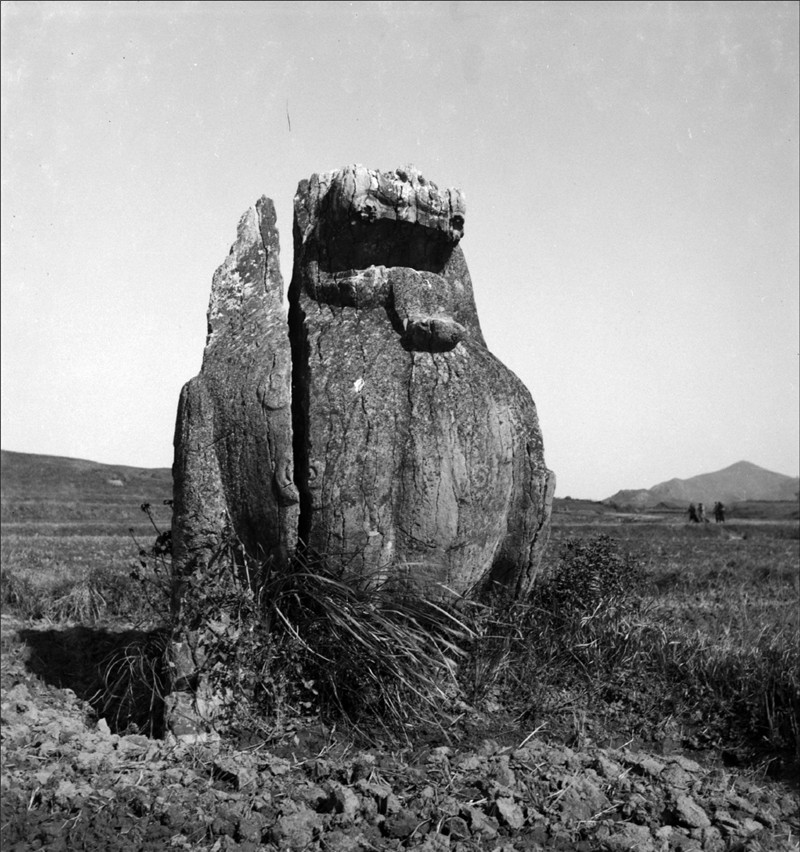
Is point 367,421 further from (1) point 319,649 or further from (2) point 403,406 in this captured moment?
(1) point 319,649

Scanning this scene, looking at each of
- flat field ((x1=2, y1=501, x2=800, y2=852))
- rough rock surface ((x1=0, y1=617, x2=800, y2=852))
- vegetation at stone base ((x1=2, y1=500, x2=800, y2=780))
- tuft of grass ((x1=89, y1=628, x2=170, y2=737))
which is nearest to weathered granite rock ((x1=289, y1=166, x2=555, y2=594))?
vegetation at stone base ((x1=2, y1=500, x2=800, y2=780))

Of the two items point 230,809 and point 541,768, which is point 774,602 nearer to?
point 541,768

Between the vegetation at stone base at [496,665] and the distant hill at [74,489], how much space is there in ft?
64.5

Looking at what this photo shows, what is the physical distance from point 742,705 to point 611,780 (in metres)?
1.85

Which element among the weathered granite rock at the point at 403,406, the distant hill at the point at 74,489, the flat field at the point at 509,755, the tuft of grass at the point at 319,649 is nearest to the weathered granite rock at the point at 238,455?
the weathered granite rock at the point at 403,406

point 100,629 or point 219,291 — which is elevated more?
point 219,291

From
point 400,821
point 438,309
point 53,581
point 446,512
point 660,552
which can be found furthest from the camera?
point 660,552

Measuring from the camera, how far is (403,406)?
5836mm

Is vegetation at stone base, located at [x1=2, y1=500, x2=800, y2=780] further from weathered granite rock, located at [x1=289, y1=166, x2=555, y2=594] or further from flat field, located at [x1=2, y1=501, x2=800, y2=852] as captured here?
weathered granite rock, located at [x1=289, y1=166, x2=555, y2=594]

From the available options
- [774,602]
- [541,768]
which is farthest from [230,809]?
[774,602]

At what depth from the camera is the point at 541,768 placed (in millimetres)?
5066

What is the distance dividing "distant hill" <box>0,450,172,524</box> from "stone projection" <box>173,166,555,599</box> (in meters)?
19.9

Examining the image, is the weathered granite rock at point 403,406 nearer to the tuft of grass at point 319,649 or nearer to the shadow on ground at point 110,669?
the tuft of grass at point 319,649

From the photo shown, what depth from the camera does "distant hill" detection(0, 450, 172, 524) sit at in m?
28.2
